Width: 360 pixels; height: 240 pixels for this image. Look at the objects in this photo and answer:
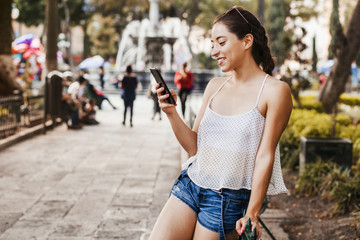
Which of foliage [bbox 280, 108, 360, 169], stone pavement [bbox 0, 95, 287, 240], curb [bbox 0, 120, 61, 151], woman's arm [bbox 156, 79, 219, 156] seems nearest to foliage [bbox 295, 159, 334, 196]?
stone pavement [bbox 0, 95, 287, 240]

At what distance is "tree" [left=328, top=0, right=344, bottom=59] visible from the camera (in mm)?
11052

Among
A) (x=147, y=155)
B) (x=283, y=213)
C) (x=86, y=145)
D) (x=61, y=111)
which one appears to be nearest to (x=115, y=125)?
(x=61, y=111)

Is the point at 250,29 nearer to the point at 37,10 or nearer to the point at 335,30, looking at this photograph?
the point at 335,30

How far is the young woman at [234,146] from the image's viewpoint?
242 centimetres

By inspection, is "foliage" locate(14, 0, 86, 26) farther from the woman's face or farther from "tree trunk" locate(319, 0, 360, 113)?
the woman's face

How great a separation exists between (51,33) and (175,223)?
14227 mm

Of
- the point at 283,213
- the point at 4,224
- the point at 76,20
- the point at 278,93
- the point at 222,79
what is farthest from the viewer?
the point at 76,20

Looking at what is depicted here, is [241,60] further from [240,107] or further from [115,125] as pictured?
[115,125]

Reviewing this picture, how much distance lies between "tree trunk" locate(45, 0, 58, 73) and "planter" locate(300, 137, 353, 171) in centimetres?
1030

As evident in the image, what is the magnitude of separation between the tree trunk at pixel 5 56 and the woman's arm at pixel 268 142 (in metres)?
13.0

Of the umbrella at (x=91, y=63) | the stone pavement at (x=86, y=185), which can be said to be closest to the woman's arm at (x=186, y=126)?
the stone pavement at (x=86, y=185)

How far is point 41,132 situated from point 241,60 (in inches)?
449

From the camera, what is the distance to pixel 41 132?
43.5ft

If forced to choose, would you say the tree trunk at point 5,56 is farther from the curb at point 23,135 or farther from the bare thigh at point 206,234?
the bare thigh at point 206,234
